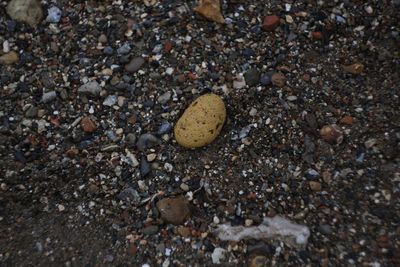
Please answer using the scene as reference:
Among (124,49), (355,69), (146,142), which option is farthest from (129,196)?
(355,69)

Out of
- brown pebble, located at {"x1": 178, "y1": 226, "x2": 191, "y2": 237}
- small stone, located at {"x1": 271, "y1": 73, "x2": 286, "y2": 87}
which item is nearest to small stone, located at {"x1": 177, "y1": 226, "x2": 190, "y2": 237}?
brown pebble, located at {"x1": 178, "y1": 226, "x2": 191, "y2": 237}

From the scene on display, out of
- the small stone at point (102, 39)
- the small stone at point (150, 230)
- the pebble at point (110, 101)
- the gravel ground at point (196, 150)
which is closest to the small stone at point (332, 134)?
the gravel ground at point (196, 150)

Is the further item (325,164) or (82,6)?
(82,6)

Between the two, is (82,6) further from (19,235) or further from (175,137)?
(19,235)

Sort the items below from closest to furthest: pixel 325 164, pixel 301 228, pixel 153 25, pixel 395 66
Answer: pixel 301 228 → pixel 325 164 → pixel 395 66 → pixel 153 25

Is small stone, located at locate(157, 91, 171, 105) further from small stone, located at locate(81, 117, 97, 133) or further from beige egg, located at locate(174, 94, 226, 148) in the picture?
small stone, located at locate(81, 117, 97, 133)

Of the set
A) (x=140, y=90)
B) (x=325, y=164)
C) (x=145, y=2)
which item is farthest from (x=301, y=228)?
(x=145, y=2)

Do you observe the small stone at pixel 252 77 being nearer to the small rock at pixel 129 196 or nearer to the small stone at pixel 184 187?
the small stone at pixel 184 187

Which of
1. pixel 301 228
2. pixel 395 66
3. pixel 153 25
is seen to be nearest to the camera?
pixel 301 228
